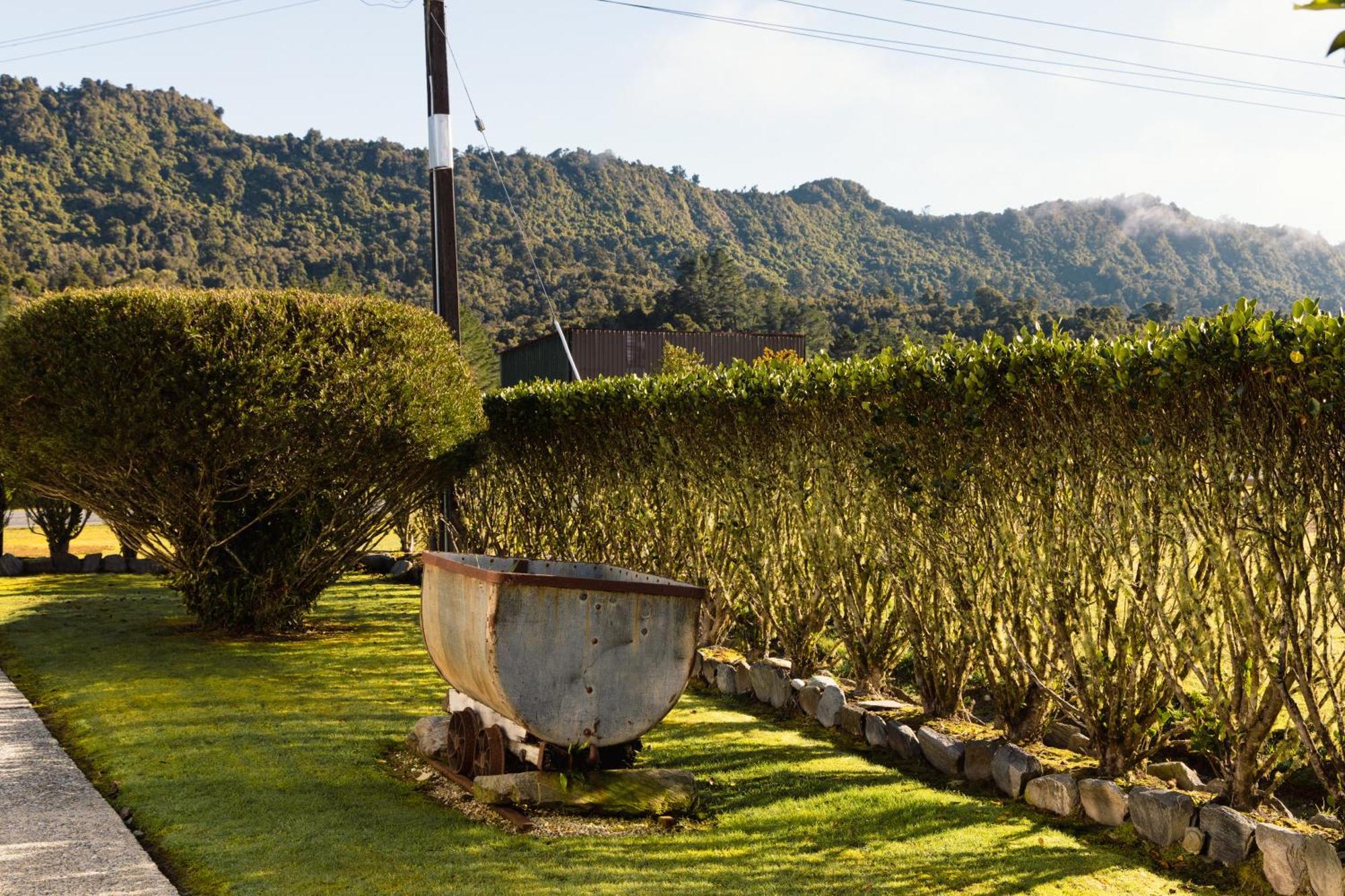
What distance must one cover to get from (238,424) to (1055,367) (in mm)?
6635

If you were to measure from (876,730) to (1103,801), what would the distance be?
1674 mm

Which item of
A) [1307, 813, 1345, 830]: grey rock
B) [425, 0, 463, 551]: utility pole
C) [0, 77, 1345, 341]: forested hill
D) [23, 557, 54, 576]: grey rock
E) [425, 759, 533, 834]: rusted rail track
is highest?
[0, 77, 1345, 341]: forested hill

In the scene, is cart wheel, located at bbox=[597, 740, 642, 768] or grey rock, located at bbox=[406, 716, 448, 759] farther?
grey rock, located at bbox=[406, 716, 448, 759]

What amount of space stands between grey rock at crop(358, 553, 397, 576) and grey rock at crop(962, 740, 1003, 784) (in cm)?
1133

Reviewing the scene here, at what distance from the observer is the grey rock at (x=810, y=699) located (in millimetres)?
7438

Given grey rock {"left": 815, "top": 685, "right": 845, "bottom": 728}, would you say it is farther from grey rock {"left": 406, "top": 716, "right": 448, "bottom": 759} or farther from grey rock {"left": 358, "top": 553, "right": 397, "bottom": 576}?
grey rock {"left": 358, "top": 553, "right": 397, "bottom": 576}

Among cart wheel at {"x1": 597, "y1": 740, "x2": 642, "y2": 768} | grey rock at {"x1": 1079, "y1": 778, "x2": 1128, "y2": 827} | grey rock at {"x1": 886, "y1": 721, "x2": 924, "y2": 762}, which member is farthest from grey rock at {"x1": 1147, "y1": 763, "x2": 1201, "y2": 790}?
cart wheel at {"x1": 597, "y1": 740, "x2": 642, "y2": 768}

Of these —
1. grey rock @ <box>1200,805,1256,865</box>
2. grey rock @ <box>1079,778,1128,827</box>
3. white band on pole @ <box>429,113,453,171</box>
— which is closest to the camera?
grey rock @ <box>1200,805,1256,865</box>

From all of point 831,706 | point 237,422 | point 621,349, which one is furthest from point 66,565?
point 621,349

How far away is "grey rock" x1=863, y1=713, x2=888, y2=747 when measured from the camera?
21.9 ft

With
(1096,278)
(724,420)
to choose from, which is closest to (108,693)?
(724,420)

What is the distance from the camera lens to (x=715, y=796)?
19.2 feet

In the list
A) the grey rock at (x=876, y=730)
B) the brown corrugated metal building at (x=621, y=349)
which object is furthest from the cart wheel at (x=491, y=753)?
the brown corrugated metal building at (x=621, y=349)

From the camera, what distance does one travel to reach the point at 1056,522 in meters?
5.69
